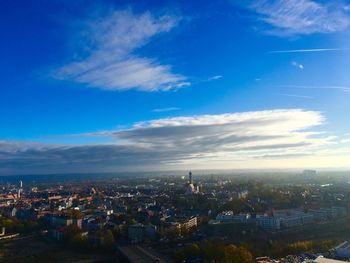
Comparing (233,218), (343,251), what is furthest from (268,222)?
(343,251)

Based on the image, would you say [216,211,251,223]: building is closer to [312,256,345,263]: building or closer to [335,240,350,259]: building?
[335,240,350,259]: building

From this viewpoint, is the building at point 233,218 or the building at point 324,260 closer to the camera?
the building at point 324,260

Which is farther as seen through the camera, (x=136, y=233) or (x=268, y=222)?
(x=268, y=222)

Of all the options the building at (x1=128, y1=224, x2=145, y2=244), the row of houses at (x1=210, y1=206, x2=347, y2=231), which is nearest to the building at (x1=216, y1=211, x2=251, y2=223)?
the row of houses at (x1=210, y1=206, x2=347, y2=231)

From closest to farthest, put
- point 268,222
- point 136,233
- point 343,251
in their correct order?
1. point 343,251
2. point 136,233
3. point 268,222

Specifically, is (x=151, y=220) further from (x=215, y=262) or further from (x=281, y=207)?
(x=215, y=262)

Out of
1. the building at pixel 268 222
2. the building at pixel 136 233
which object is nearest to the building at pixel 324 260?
the building at pixel 136 233

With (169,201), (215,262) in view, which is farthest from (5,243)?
(169,201)

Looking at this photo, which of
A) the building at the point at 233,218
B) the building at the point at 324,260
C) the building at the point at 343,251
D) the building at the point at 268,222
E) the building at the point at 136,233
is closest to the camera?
the building at the point at 324,260

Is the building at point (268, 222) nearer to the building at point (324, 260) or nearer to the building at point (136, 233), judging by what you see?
the building at point (136, 233)

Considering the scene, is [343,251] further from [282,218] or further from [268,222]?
[282,218]

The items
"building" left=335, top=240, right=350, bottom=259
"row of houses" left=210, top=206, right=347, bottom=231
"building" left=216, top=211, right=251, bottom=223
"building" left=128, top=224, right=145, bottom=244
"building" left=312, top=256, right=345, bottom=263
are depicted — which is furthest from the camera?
"building" left=216, top=211, right=251, bottom=223
